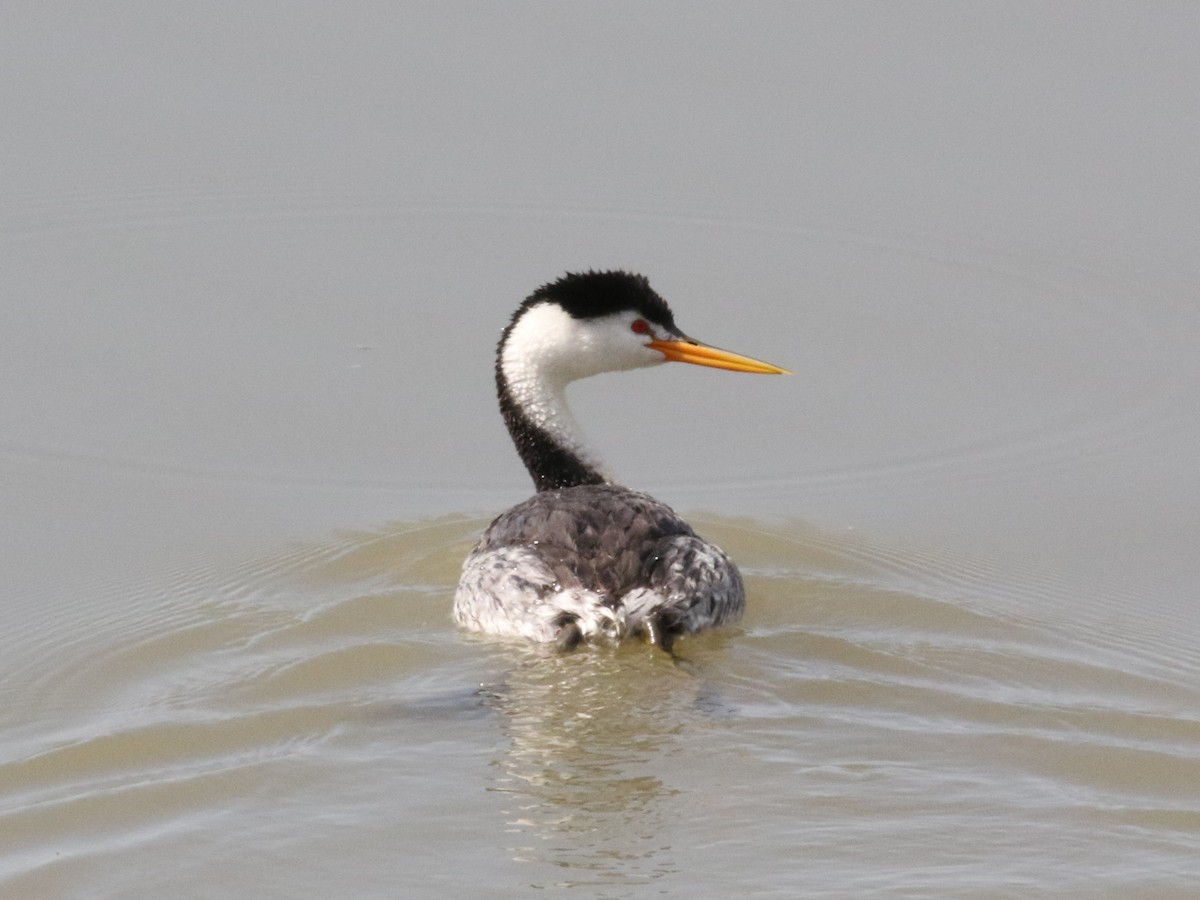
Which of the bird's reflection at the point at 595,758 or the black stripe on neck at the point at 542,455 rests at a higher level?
the black stripe on neck at the point at 542,455

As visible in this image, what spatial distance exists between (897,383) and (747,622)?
93.0 inches

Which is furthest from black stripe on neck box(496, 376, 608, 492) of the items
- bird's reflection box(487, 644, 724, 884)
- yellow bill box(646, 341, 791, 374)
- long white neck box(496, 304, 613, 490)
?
bird's reflection box(487, 644, 724, 884)

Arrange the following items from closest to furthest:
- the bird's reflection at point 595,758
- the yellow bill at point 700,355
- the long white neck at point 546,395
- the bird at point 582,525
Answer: the bird's reflection at point 595,758 < the bird at point 582,525 < the long white neck at point 546,395 < the yellow bill at point 700,355

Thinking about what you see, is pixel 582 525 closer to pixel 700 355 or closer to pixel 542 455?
pixel 542 455

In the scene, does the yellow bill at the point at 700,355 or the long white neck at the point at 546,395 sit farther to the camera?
the yellow bill at the point at 700,355

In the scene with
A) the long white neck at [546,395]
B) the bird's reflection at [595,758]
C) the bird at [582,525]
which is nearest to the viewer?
the bird's reflection at [595,758]

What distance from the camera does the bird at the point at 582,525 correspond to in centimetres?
724

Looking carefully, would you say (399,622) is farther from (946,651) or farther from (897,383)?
(897,383)

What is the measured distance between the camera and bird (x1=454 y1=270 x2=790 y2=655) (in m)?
7.24

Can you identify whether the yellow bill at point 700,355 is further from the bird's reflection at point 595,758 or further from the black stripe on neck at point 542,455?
the bird's reflection at point 595,758

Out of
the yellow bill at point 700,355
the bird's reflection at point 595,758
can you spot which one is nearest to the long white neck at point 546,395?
the yellow bill at point 700,355

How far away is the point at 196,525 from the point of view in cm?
868

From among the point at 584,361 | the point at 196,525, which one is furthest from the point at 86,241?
the point at 584,361

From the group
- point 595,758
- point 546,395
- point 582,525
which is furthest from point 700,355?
point 595,758
